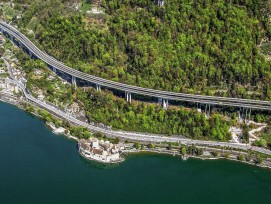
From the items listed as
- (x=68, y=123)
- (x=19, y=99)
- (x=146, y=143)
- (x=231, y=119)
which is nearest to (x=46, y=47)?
(x=19, y=99)

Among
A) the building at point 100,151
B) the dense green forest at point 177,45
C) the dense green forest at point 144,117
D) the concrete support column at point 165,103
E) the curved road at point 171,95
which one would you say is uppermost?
the dense green forest at point 177,45

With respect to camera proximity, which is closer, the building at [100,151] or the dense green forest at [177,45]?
the building at [100,151]

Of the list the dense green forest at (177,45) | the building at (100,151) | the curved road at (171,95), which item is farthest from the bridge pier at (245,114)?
the building at (100,151)

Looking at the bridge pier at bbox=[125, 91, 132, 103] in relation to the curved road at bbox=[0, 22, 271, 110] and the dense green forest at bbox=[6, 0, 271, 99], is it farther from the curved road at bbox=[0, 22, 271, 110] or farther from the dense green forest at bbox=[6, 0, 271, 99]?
the dense green forest at bbox=[6, 0, 271, 99]

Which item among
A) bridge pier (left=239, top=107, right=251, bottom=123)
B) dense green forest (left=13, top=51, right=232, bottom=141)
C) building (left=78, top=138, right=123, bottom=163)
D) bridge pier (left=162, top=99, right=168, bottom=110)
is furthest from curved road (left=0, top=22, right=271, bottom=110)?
building (left=78, top=138, right=123, bottom=163)

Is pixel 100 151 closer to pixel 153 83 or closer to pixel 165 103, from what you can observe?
pixel 165 103

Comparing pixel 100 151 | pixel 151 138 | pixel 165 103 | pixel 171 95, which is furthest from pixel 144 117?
pixel 100 151

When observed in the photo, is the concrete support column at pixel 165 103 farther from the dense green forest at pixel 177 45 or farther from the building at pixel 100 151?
the building at pixel 100 151

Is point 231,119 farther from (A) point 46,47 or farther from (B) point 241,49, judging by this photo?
(A) point 46,47

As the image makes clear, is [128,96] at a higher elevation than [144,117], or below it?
higher
